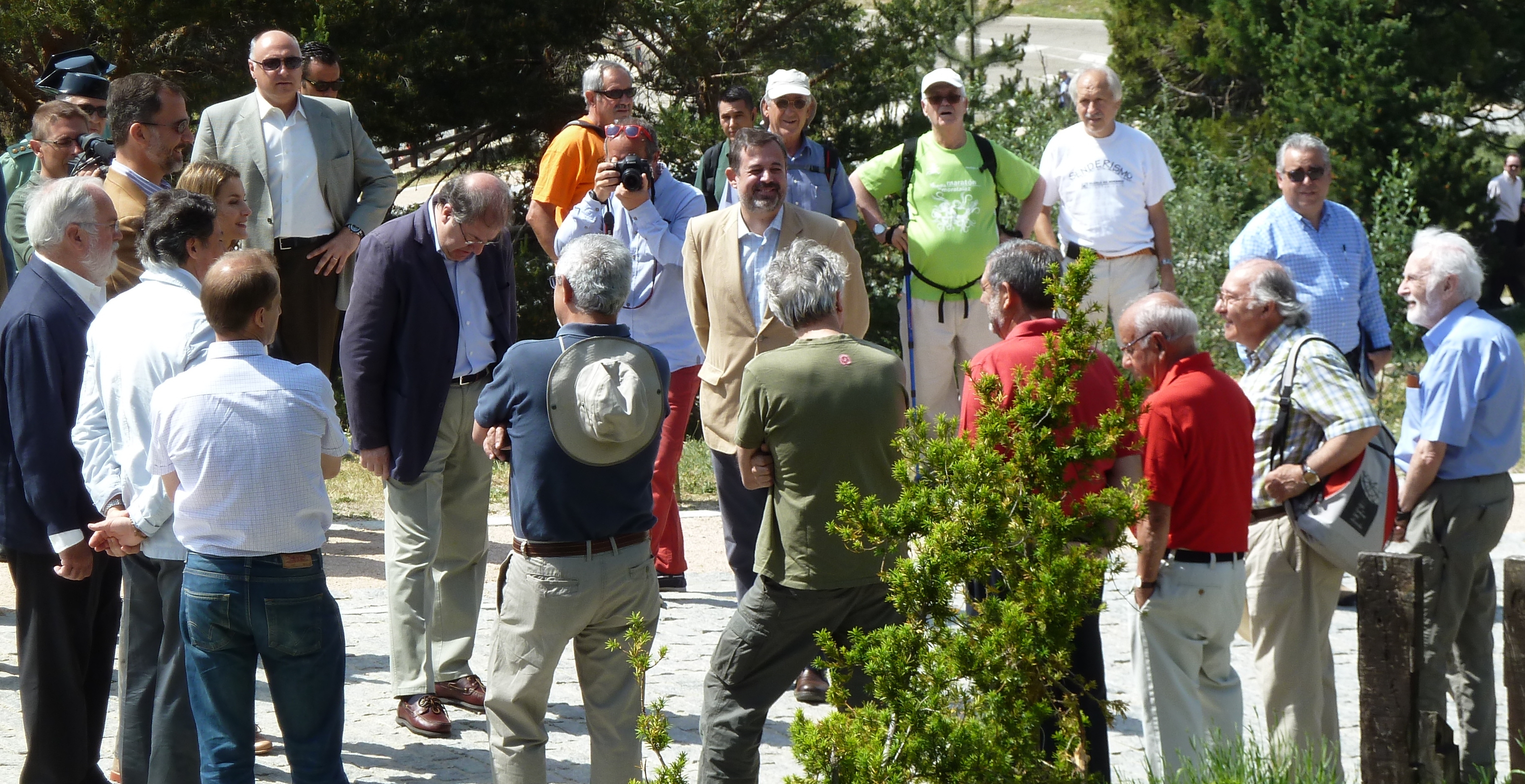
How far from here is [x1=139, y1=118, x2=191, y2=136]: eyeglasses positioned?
5516mm

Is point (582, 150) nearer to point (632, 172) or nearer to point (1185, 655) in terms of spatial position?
point (632, 172)

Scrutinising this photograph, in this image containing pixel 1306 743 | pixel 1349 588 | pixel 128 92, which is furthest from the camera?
pixel 1349 588

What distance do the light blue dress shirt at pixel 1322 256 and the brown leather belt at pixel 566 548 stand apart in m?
3.81

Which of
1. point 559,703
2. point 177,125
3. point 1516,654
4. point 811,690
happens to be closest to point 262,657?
point 559,703

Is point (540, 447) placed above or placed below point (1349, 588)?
above

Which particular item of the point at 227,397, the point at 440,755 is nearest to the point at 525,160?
the point at 440,755

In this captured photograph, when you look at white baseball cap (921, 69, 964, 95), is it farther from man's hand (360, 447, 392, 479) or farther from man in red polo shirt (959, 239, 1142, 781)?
man's hand (360, 447, 392, 479)

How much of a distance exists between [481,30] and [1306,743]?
11.1 metres

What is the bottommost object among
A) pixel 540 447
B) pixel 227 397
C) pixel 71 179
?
pixel 540 447

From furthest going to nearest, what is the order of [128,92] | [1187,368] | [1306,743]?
[128,92]
[1306,743]
[1187,368]

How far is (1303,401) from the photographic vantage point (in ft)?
15.6

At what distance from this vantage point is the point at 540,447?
422cm

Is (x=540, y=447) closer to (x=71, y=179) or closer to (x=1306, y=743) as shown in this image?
(x=71, y=179)

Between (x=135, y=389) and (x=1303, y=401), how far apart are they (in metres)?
3.60
